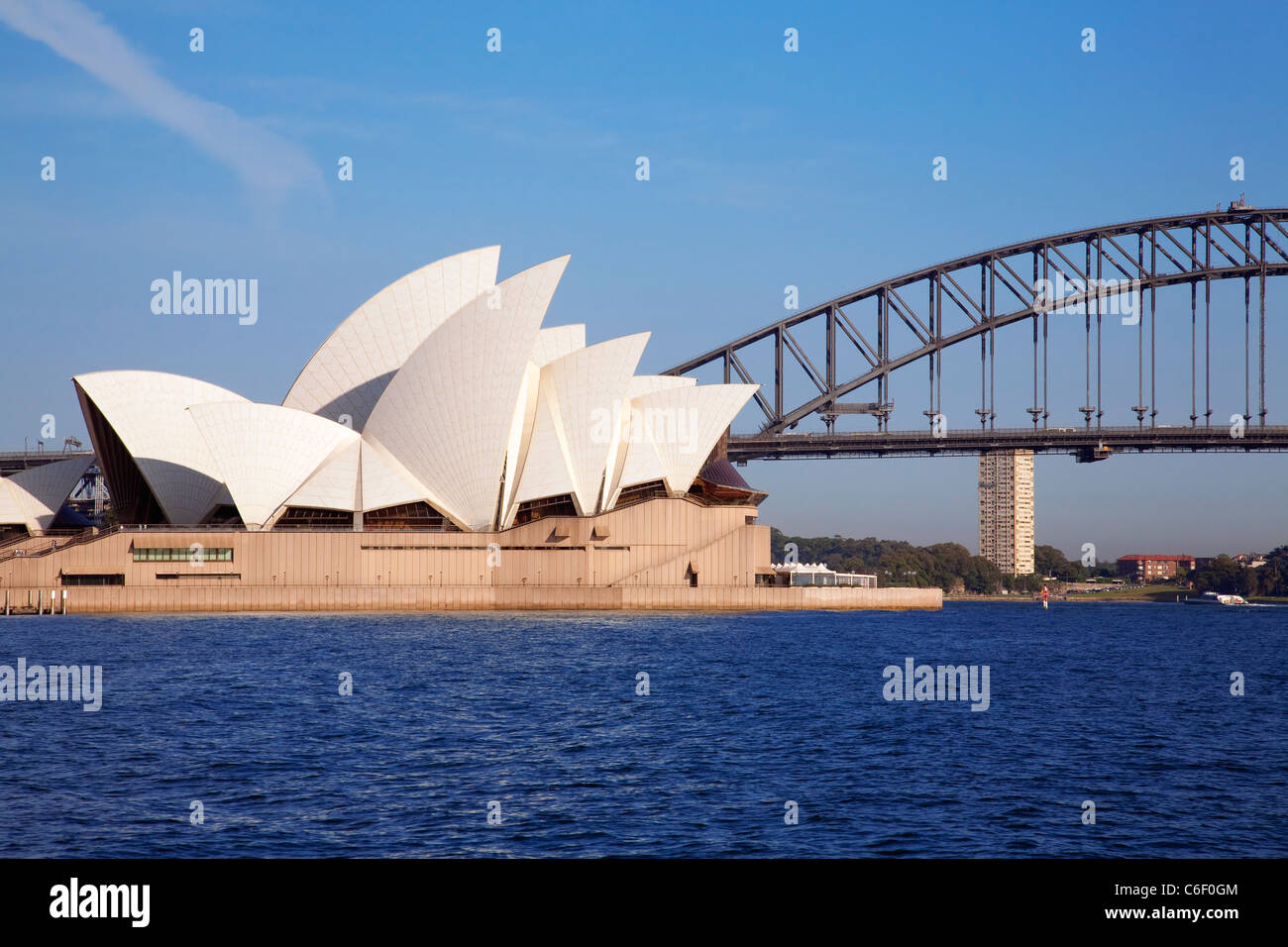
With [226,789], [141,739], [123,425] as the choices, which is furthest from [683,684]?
[123,425]

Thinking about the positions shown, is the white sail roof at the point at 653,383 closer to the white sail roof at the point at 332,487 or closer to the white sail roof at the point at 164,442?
the white sail roof at the point at 332,487

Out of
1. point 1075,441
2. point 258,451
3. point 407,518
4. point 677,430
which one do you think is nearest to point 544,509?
point 407,518

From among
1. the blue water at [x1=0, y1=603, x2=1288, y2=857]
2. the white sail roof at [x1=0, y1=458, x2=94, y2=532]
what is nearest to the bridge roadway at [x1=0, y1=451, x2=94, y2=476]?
the white sail roof at [x1=0, y1=458, x2=94, y2=532]

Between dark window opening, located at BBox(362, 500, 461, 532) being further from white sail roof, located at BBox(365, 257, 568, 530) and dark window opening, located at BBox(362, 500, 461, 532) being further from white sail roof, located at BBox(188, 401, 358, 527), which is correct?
white sail roof, located at BBox(188, 401, 358, 527)

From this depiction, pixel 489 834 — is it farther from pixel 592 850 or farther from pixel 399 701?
pixel 399 701

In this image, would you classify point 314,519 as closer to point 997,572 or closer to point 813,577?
point 813,577
